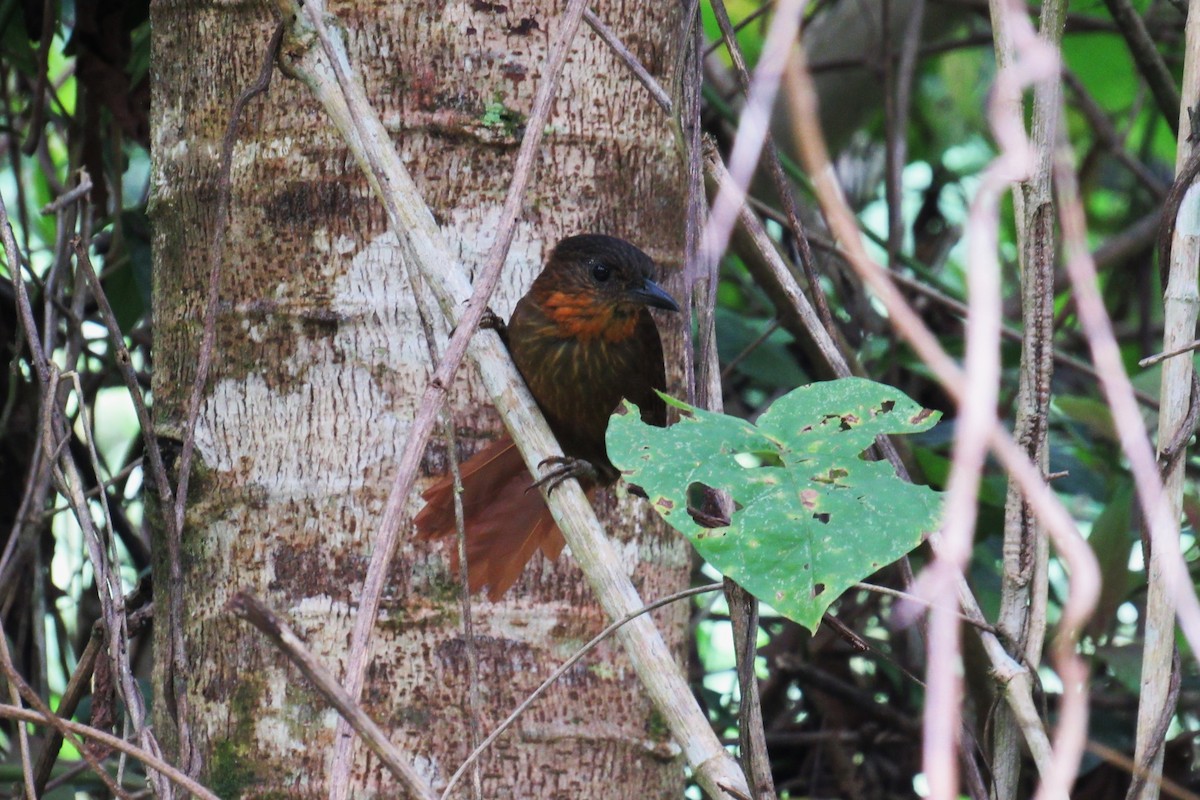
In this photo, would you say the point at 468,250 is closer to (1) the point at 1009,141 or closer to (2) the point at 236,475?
(2) the point at 236,475

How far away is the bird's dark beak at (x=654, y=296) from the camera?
2209mm

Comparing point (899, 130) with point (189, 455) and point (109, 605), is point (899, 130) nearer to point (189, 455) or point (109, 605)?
point (189, 455)

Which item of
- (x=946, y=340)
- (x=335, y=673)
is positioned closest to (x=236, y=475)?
(x=335, y=673)

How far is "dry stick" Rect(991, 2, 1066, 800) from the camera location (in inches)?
58.7

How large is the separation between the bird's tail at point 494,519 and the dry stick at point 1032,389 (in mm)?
615

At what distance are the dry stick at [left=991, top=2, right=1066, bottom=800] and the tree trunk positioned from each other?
0.57 meters

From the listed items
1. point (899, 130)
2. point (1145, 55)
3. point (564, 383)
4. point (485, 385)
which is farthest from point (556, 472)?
point (899, 130)

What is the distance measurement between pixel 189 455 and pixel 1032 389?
3.53ft

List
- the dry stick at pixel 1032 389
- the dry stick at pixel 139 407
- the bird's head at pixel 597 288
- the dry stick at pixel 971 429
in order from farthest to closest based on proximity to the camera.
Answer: the bird's head at pixel 597 288
the dry stick at pixel 139 407
the dry stick at pixel 1032 389
the dry stick at pixel 971 429

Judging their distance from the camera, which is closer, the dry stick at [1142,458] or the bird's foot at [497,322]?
the dry stick at [1142,458]

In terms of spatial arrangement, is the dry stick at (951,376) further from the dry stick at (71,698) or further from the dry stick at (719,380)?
the dry stick at (71,698)

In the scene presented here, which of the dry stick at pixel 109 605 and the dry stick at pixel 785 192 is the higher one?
the dry stick at pixel 785 192

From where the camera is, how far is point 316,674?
3.14ft

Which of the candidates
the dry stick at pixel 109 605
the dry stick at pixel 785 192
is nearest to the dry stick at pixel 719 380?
the dry stick at pixel 785 192
